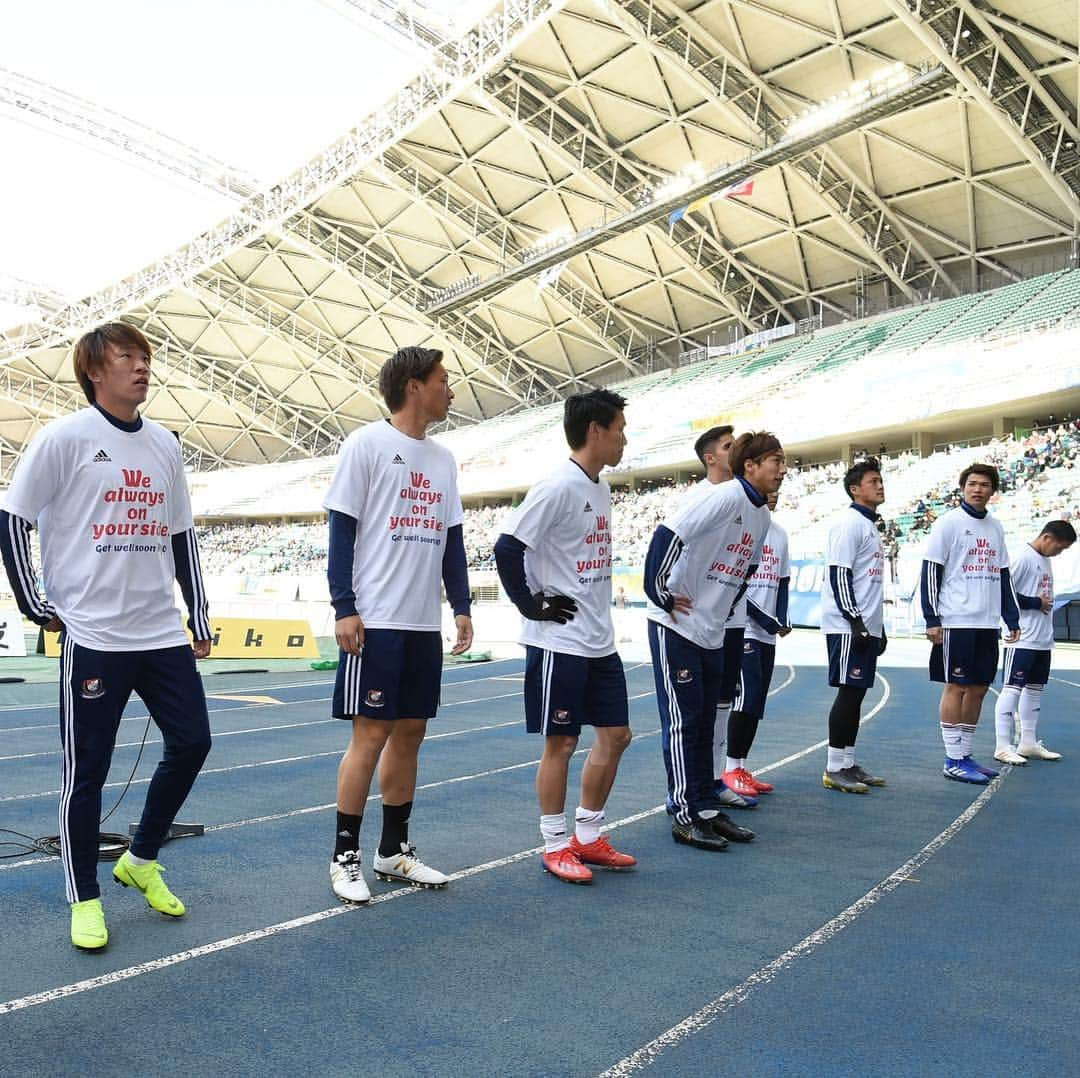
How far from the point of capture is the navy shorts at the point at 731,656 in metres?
5.44

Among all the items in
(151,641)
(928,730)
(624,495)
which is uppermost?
(624,495)

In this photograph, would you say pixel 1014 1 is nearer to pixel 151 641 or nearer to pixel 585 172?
pixel 585 172

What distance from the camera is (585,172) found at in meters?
30.8

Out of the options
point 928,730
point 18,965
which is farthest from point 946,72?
point 18,965

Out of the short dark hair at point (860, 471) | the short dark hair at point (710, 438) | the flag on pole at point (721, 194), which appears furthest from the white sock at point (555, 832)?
the flag on pole at point (721, 194)

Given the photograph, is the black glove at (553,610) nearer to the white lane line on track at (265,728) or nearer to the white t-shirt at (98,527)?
the white t-shirt at (98,527)

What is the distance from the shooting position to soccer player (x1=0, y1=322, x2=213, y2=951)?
3.12 m

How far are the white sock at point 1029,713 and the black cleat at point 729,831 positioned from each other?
12.2 ft

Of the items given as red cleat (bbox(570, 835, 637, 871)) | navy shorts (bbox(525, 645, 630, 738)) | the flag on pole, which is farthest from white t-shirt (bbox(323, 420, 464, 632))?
the flag on pole

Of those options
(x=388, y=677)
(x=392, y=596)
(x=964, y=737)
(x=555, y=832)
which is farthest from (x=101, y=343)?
(x=964, y=737)

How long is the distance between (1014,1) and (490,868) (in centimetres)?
2532

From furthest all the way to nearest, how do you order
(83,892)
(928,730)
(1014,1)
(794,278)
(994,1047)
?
(794,278), (1014,1), (928,730), (83,892), (994,1047)

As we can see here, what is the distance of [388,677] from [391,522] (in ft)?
1.91

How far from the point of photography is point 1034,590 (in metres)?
7.43
